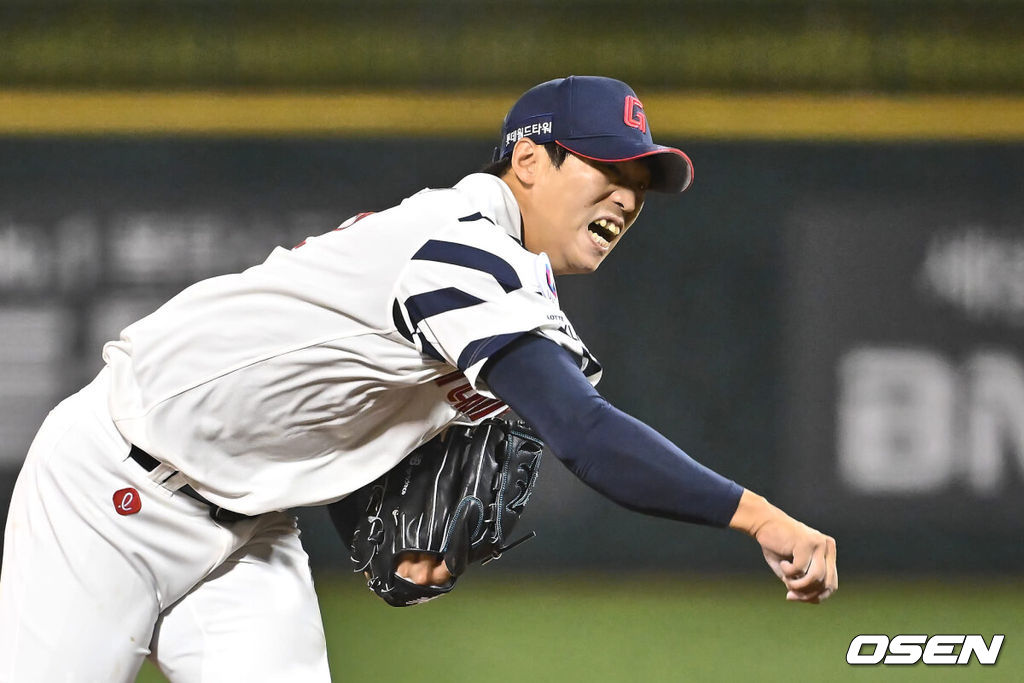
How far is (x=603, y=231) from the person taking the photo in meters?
1.65

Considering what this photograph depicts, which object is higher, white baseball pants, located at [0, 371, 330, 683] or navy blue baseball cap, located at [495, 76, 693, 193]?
navy blue baseball cap, located at [495, 76, 693, 193]

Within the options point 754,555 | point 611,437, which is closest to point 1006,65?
point 754,555

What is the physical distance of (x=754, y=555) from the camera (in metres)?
3.98

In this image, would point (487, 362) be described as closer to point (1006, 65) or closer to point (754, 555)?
point (754, 555)

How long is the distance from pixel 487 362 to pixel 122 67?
335 centimetres

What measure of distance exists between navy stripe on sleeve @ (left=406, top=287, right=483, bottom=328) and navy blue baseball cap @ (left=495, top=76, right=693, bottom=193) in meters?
0.42

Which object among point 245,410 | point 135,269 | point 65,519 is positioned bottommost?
point 135,269

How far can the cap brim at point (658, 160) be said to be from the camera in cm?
157

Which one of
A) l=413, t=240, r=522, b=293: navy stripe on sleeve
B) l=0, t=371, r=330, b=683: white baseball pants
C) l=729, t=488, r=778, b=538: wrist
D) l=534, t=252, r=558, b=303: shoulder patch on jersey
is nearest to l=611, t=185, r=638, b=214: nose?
l=534, t=252, r=558, b=303: shoulder patch on jersey

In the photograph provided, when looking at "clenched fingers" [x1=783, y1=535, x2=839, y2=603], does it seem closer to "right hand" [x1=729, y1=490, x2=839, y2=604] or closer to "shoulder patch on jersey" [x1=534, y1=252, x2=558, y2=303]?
"right hand" [x1=729, y1=490, x2=839, y2=604]

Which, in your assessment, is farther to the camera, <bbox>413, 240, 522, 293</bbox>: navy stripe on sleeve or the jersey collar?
the jersey collar

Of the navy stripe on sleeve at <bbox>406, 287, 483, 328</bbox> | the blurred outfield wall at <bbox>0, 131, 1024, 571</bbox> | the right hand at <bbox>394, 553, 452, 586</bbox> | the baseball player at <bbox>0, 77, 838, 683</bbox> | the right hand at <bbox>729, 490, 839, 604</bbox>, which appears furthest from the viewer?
the blurred outfield wall at <bbox>0, 131, 1024, 571</bbox>

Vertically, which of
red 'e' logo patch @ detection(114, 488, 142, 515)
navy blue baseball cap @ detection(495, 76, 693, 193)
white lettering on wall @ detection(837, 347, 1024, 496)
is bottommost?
white lettering on wall @ detection(837, 347, 1024, 496)

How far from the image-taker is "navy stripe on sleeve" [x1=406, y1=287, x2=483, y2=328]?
1.25 meters
